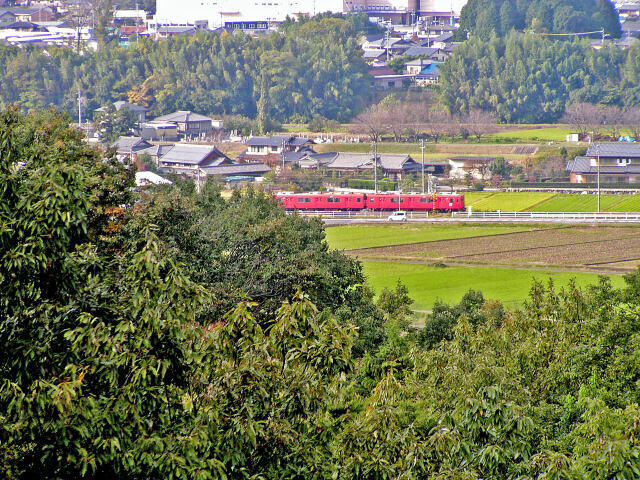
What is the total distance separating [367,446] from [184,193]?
14592 millimetres

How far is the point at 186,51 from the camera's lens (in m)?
61.6

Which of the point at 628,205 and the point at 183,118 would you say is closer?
the point at 628,205

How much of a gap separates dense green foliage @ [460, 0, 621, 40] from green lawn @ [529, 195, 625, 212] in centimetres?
3037

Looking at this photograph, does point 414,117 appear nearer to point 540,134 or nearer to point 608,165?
point 540,134


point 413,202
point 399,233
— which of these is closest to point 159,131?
point 413,202

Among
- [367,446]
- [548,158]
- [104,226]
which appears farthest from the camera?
[548,158]

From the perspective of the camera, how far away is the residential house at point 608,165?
40906 millimetres

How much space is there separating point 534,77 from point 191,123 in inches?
819

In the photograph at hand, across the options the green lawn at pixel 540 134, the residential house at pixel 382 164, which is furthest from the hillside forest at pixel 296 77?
the residential house at pixel 382 164

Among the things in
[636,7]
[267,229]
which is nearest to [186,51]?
[636,7]

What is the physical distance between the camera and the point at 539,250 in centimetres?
2744

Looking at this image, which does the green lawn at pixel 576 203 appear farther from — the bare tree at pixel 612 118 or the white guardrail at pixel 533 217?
the bare tree at pixel 612 118

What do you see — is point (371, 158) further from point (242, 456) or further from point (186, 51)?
point (242, 456)

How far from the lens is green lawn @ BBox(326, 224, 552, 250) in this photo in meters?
29.7
